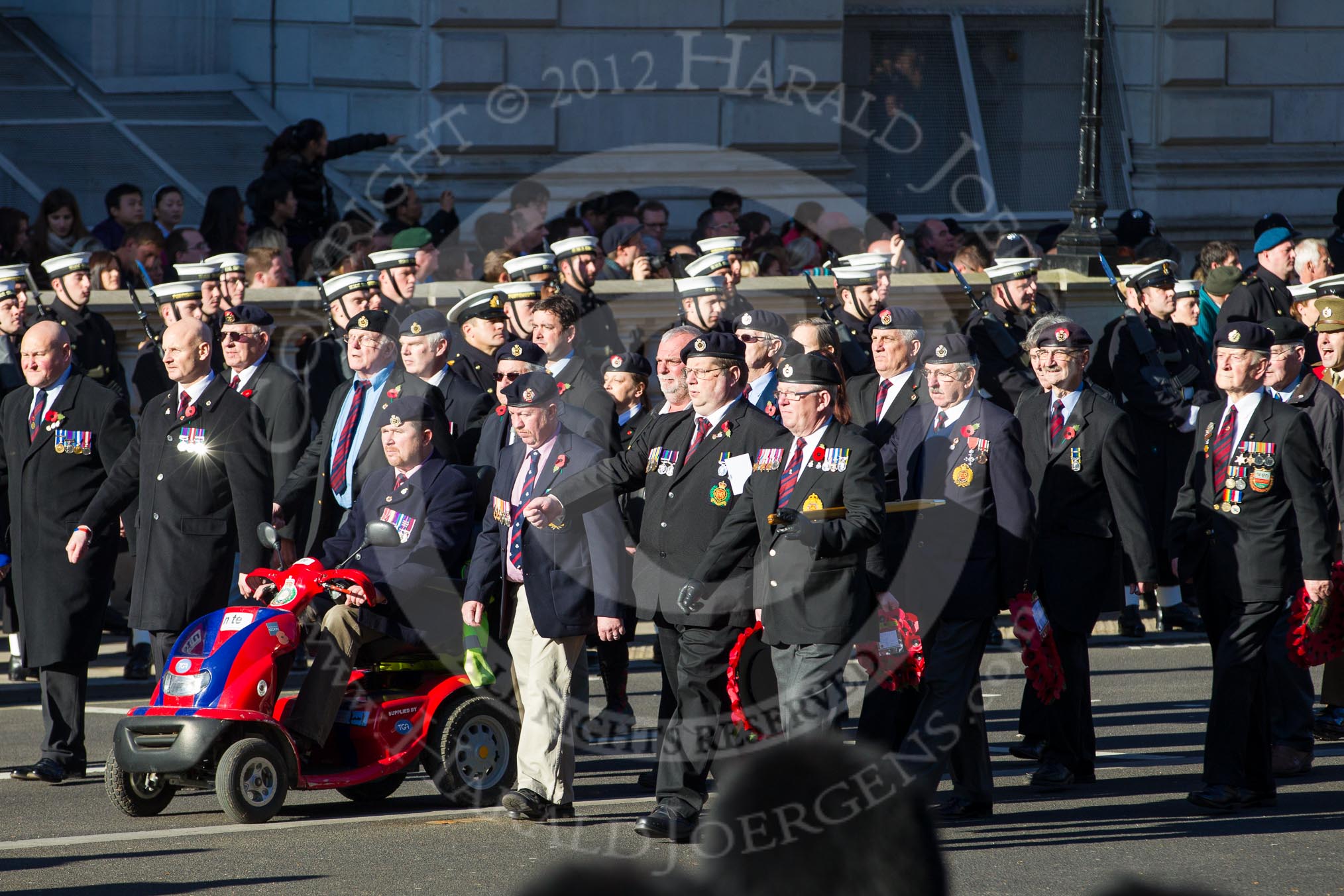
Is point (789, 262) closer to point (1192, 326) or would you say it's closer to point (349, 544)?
point (1192, 326)

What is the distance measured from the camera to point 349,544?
8211 millimetres

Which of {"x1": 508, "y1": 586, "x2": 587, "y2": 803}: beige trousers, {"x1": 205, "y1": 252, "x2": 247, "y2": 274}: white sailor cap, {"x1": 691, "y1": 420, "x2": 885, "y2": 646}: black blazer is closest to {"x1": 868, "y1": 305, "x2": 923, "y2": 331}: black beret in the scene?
{"x1": 691, "y1": 420, "x2": 885, "y2": 646}: black blazer

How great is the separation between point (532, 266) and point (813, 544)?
5792 millimetres

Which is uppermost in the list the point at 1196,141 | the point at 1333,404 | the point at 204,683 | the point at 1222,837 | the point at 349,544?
the point at 1196,141

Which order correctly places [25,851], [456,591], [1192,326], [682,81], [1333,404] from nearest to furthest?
[25,851], [456,591], [1333,404], [1192,326], [682,81]

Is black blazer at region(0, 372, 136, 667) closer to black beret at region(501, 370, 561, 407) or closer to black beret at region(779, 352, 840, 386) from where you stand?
black beret at region(501, 370, 561, 407)

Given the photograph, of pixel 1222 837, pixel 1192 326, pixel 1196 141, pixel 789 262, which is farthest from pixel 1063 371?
pixel 1196 141

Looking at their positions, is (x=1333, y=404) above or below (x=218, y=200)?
below

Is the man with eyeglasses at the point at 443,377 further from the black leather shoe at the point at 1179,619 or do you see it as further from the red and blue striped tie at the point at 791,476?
the black leather shoe at the point at 1179,619

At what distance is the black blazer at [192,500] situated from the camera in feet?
28.1

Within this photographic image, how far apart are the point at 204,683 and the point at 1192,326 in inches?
320

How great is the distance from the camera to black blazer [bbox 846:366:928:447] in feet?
29.5

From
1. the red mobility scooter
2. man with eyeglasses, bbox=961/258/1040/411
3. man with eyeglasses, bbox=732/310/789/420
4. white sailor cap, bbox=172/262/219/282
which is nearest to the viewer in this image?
the red mobility scooter

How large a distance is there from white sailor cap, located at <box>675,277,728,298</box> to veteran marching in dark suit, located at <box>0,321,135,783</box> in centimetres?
366
